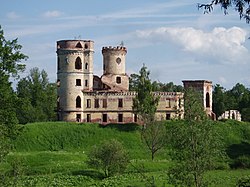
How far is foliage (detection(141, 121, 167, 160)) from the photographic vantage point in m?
54.8

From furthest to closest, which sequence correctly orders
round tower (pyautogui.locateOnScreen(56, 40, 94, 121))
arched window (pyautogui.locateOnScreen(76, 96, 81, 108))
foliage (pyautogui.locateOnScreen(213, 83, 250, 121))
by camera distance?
foliage (pyautogui.locateOnScreen(213, 83, 250, 121)), arched window (pyautogui.locateOnScreen(76, 96, 81, 108)), round tower (pyautogui.locateOnScreen(56, 40, 94, 121))

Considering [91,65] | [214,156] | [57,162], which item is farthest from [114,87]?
[214,156]

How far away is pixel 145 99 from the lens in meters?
62.0

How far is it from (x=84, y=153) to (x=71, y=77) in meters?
17.5

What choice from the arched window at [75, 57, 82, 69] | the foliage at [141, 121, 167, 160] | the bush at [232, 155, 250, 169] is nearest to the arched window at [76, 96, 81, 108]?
the arched window at [75, 57, 82, 69]

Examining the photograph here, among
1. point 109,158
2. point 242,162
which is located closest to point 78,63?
point 242,162

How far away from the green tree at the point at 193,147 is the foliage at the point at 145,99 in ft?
93.4

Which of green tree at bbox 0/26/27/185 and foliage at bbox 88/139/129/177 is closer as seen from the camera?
green tree at bbox 0/26/27/185

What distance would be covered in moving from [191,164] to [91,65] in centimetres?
4467

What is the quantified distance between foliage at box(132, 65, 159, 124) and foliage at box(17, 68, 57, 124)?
43.8 ft

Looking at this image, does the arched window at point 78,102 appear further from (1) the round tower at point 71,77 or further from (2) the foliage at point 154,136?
(2) the foliage at point 154,136

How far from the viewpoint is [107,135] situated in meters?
61.7

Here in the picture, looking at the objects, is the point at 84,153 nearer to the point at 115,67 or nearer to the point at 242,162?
the point at 242,162

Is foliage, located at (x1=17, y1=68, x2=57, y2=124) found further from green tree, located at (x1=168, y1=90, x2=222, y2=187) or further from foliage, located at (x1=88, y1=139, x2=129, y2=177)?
green tree, located at (x1=168, y1=90, x2=222, y2=187)
